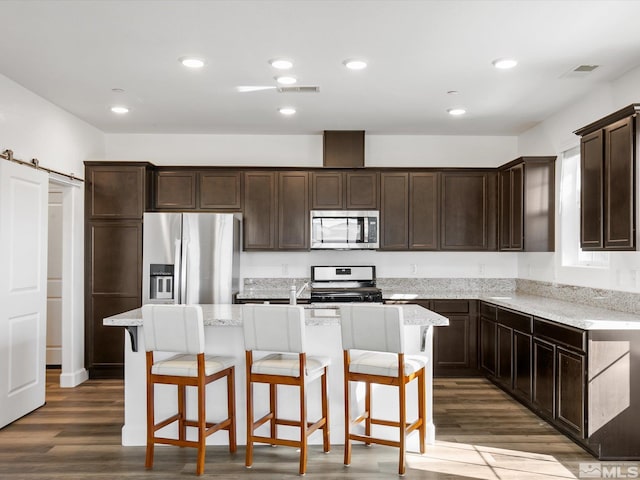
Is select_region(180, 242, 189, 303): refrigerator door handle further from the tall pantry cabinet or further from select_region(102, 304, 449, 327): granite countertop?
select_region(102, 304, 449, 327): granite countertop

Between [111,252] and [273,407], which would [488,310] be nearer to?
[273,407]

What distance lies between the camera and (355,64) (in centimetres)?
393

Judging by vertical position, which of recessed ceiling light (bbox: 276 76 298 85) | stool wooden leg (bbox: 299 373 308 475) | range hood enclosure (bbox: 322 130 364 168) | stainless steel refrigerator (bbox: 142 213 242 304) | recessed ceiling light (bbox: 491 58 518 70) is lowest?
stool wooden leg (bbox: 299 373 308 475)

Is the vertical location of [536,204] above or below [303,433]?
Answer: above

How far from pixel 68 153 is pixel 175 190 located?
44.9 inches

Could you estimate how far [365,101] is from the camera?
4.93 meters

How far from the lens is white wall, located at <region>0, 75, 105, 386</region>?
455cm

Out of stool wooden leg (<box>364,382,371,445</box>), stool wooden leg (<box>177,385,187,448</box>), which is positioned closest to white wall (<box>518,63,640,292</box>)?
stool wooden leg (<box>364,382,371,445</box>)

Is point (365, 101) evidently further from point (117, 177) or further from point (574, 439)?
point (574, 439)

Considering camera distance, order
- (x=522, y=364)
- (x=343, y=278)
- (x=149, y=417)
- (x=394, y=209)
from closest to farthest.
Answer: (x=149, y=417) < (x=522, y=364) < (x=394, y=209) < (x=343, y=278)

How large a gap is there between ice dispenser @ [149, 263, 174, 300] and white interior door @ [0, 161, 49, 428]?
998 millimetres

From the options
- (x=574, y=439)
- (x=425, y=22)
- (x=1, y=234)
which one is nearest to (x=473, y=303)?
(x=574, y=439)

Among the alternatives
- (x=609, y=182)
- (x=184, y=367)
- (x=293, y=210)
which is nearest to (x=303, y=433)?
(x=184, y=367)

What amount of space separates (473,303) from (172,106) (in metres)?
3.63
